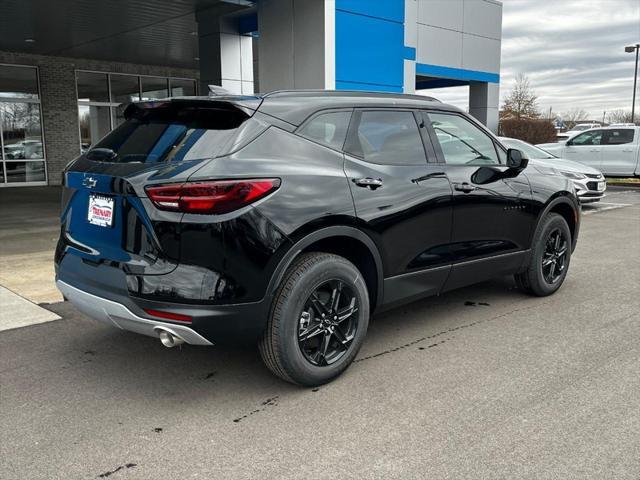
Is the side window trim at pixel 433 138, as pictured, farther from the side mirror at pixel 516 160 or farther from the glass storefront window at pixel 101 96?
the glass storefront window at pixel 101 96

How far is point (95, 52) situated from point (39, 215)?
820cm

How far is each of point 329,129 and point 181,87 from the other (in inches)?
796

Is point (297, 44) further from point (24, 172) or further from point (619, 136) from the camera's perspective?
point (24, 172)

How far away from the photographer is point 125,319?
10.7 ft

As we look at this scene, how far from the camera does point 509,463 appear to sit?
2.80 meters

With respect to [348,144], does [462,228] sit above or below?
below

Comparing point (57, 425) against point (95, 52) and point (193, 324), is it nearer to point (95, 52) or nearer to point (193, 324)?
point (193, 324)

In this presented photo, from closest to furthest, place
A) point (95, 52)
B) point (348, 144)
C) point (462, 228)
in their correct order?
point (348, 144) < point (462, 228) < point (95, 52)

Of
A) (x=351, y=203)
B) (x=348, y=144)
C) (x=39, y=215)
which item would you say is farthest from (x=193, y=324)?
(x=39, y=215)

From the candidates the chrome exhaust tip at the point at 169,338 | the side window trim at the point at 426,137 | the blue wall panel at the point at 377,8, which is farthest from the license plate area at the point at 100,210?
the blue wall panel at the point at 377,8

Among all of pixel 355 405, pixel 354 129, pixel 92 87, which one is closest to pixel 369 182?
pixel 354 129

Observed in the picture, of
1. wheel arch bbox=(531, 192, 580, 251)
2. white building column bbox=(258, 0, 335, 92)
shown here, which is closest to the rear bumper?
wheel arch bbox=(531, 192, 580, 251)

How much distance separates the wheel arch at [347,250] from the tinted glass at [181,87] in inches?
787

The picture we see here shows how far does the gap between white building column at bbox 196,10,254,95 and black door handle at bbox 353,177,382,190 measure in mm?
7866
